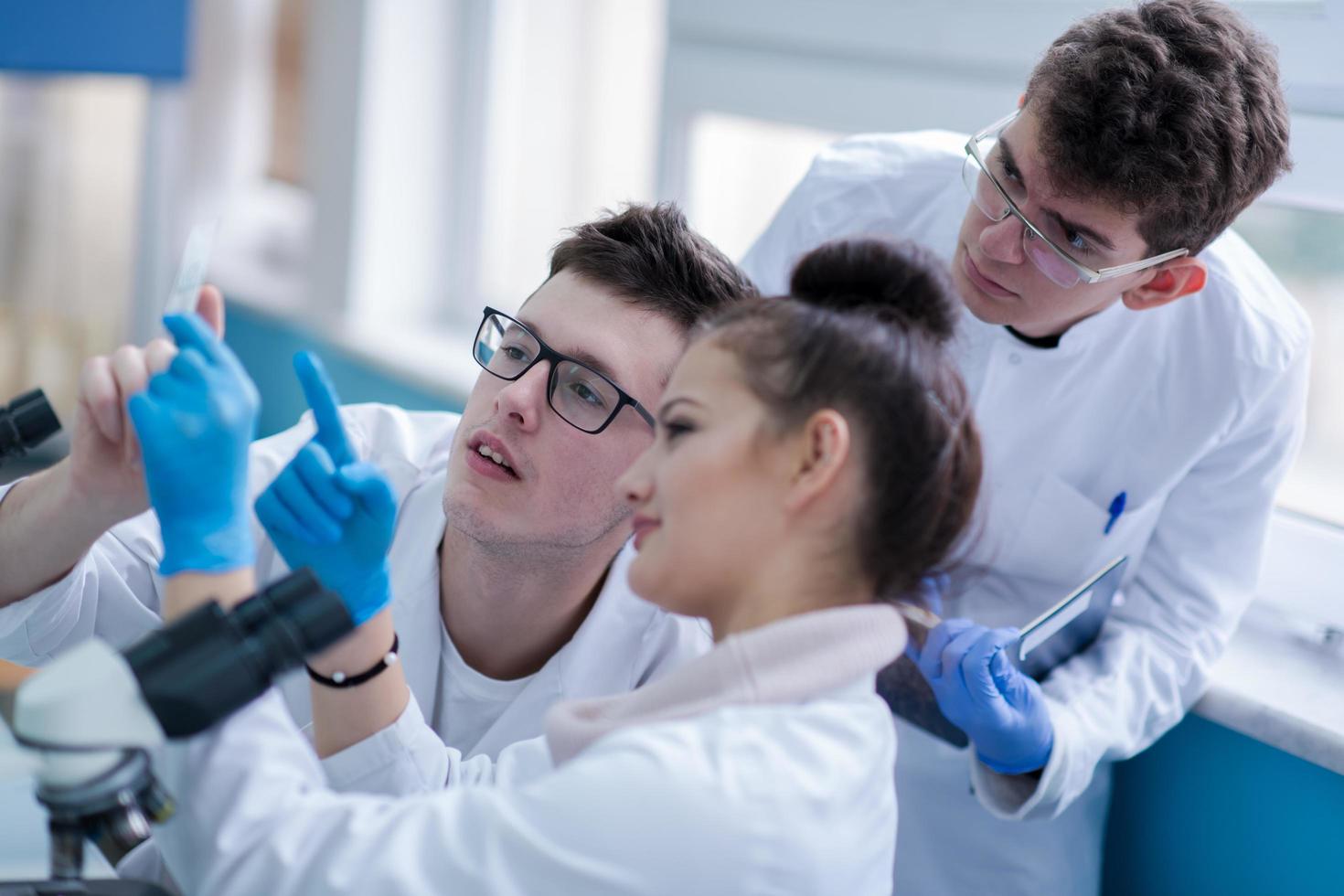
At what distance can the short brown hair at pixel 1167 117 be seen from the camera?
1.39 metres

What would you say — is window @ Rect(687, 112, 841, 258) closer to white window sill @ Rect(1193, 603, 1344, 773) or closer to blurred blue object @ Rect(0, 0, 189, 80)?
blurred blue object @ Rect(0, 0, 189, 80)

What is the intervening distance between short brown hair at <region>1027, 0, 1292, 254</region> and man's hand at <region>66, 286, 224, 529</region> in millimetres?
906

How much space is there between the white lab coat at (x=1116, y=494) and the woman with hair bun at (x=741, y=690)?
64 centimetres

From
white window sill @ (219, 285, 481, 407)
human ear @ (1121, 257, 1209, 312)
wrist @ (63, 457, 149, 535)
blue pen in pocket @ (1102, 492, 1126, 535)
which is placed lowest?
white window sill @ (219, 285, 481, 407)

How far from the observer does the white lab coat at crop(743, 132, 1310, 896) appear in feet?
5.41

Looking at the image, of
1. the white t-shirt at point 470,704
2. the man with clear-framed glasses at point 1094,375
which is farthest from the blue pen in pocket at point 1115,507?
the white t-shirt at point 470,704

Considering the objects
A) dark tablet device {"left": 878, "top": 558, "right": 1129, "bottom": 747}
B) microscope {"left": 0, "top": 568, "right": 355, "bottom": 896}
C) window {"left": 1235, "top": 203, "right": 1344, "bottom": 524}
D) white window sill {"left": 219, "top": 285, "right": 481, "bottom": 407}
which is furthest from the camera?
white window sill {"left": 219, "top": 285, "right": 481, "bottom": 407}

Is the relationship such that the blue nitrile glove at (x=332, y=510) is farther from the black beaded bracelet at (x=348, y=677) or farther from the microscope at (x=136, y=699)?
the microscope at (x=136, y=699)

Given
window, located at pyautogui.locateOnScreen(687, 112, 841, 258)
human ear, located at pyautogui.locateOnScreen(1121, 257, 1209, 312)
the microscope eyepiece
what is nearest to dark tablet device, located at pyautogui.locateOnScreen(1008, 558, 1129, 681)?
human ear, located at pyautogui.locateOnScreen(1121, 257, 1209, 312)

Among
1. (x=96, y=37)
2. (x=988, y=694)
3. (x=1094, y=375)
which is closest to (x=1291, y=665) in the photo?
(x=1094, y=375)

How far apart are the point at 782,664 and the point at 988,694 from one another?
55 cm

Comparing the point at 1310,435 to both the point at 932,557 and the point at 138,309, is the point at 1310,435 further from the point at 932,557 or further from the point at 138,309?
the point at 138,309

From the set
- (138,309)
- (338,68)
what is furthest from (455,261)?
(138,309)

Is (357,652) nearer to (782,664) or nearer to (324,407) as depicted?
(324,407)
